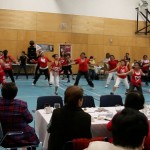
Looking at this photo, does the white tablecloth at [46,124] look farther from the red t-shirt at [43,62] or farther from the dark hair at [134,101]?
the red t-shirt at [43,62]

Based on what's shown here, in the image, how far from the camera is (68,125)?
3396mm

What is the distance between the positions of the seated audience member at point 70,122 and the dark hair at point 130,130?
158cm

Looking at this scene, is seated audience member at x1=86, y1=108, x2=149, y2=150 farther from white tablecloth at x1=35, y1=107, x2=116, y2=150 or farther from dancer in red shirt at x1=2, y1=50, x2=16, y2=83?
dancer in red shirt at x1=2, y1=50, x2=16, y2=83

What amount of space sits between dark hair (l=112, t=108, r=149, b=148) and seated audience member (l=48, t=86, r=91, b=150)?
5.18 feet

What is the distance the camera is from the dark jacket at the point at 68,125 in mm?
3389

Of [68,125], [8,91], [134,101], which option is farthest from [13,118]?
[134,101]

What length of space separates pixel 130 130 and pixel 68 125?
5.68 feet

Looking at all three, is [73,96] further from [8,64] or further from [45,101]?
[8,64]

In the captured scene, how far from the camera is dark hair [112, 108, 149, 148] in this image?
5.73 feet

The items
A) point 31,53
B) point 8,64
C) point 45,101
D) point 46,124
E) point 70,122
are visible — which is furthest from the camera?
point 31,53

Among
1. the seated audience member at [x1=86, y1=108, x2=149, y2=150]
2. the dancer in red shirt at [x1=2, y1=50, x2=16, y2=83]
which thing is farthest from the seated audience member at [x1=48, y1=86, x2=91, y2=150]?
the dancer in red shirt at [x1=2, y1=50, x2=16, y2=83]

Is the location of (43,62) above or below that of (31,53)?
below

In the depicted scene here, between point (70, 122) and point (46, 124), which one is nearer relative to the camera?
point (70, 122)

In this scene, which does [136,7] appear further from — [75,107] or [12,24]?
[75,107]
